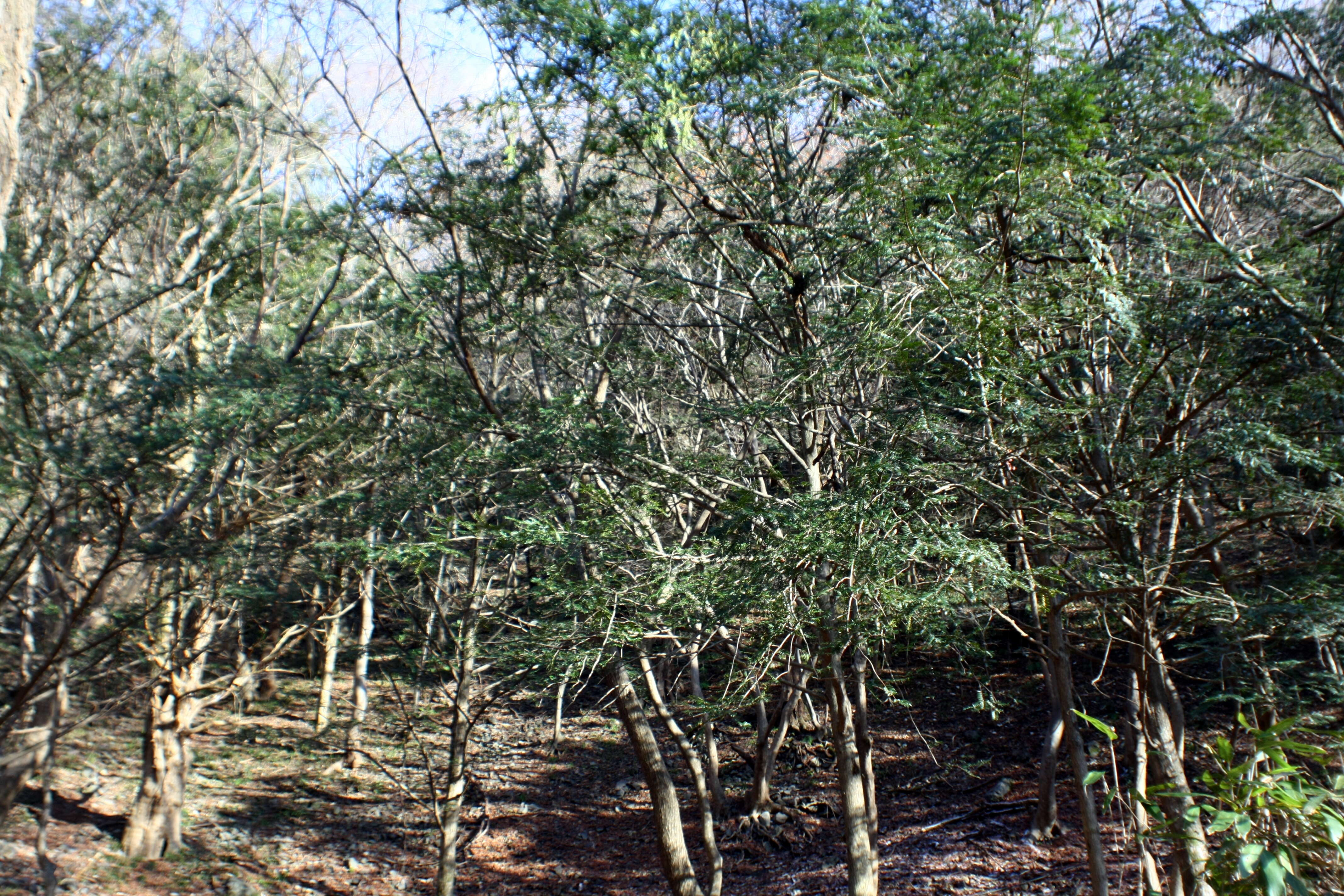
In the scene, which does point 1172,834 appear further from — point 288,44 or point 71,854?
point 71,854

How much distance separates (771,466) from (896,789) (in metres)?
6.31

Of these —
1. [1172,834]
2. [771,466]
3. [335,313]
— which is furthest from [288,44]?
[1172,834]

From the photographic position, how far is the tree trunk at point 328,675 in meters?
12.9

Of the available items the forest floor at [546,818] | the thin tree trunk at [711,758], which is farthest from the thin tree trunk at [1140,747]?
the thin tree trunk at [711,758]

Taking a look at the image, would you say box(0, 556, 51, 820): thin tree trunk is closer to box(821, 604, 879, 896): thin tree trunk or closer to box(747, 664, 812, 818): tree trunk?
box(821, 604, 879, 896): thin tree trunk

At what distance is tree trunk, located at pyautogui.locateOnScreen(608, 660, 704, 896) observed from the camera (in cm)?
758

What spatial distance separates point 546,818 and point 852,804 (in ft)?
21.7

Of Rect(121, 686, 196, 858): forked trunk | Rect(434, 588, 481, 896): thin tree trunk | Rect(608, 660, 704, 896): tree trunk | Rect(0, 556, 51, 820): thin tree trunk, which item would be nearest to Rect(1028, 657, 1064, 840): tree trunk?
Rect(608, 660, 704, 896): tree trunk

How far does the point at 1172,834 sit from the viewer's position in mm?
2645

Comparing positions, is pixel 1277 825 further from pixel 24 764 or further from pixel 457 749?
pixel 24 764

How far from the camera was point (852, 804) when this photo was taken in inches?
258

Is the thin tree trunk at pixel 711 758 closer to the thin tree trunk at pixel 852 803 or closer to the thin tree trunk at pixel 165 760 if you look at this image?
the thin tree trunk at pixel 852 803

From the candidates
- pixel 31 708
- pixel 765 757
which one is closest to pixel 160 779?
pixel 31 708

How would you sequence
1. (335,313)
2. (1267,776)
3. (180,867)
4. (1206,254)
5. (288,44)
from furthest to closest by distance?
1. (180,867)
2. (335,313)
3. (288,44)
4. (1206,254)
5. (1267,776)
